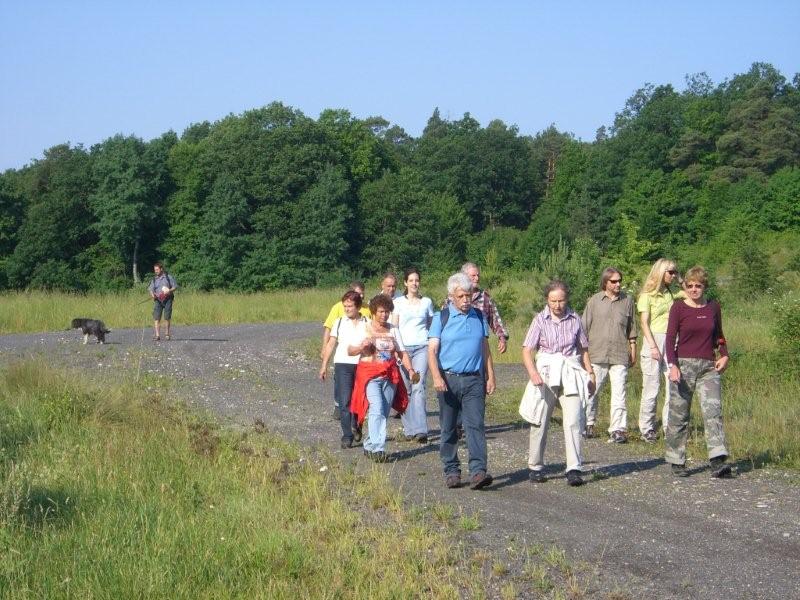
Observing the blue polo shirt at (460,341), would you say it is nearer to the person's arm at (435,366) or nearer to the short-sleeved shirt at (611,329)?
the person's arm at (435,366)

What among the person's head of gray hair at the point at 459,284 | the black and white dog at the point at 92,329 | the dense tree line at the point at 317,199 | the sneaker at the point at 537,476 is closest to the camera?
the person's head of gray hair at the point at 459,284

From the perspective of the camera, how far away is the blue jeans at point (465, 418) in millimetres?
9734

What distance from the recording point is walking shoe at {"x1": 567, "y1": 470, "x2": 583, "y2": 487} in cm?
980

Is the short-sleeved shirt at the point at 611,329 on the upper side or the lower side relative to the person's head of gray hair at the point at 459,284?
lower

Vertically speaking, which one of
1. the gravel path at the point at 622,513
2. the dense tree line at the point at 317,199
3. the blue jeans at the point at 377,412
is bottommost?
the gravel path at the point at 622,513

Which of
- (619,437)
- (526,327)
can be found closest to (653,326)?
(619,437)

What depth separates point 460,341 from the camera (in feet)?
32.2

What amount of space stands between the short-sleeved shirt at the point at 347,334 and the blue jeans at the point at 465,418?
2298 millimetres

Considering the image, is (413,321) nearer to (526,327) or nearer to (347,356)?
(347,356)

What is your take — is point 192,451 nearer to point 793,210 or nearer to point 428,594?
point 428,594

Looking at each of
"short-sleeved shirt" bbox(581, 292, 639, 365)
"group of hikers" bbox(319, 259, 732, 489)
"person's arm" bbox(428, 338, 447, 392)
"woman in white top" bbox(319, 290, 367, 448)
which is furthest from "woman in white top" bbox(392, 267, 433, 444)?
"person's arm" bbox(428, 338, 447, 392)

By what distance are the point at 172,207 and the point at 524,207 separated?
4173 cm

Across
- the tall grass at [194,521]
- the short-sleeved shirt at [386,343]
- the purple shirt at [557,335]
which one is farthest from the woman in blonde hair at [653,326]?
the tall grass at [194,521]

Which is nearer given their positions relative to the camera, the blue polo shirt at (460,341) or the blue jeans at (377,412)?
the blue polo shirt at (460,341)
